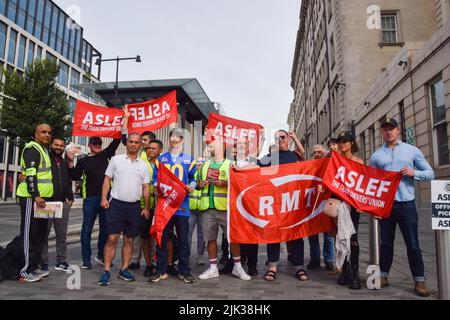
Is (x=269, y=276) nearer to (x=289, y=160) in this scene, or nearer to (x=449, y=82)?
(x=289, y=160)

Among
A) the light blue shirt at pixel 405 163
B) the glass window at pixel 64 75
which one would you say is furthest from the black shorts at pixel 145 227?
the glass window at pixel 64 75

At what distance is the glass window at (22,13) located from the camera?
135 feet

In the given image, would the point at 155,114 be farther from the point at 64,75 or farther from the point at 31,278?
the point at 64,75

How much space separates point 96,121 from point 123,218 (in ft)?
11.4

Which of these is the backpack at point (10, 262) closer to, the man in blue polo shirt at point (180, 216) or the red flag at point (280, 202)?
the man in blue polo shirt at point (180, 216)

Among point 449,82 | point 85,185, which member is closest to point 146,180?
point 85,185

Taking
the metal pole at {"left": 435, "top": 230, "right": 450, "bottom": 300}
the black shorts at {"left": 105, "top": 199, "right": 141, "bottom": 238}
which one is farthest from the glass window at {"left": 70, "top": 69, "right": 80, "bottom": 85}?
the metal pole at {"left": 435, "top": 230, "right": 450, "bottom": 300}

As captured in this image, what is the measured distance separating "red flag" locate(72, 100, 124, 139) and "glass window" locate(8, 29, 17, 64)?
132 feet

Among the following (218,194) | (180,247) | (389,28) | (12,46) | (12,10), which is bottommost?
(180,247)

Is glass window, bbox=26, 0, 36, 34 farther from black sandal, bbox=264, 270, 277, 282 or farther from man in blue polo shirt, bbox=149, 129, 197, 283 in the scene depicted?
black sandal, bbox=264, 270, 277, 282

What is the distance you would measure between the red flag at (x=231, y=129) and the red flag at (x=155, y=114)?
41.0 inches

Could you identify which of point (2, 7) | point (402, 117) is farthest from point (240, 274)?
point (2, 7)

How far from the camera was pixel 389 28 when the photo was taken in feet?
73.5

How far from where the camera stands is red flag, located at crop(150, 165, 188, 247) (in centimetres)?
501
